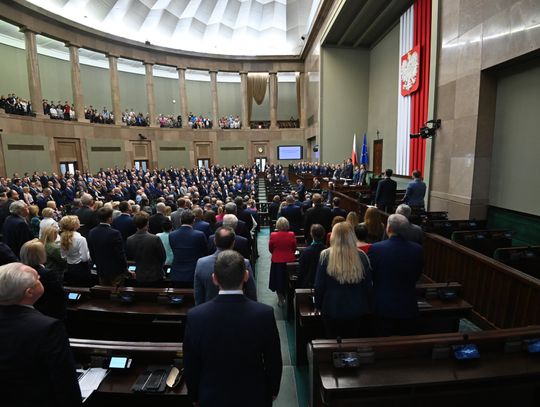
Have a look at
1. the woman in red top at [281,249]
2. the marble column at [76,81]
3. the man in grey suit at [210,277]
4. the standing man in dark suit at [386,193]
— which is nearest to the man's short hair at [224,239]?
A: the man in grey suit at [210,277]

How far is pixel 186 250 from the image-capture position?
10.8ft

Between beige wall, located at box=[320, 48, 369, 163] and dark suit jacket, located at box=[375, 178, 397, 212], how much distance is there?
35.1 ft

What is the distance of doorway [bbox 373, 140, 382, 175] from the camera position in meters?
14.7

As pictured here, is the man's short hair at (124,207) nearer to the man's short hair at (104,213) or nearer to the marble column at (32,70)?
the man's short hair at (104,213)

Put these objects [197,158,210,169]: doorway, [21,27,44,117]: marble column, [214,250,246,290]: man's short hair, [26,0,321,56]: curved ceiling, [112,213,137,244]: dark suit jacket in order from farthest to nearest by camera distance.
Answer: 1. [197,158,210,169]: doorway
2. [26,0,321,56]: curved ceiling
3. [21,27,44,117]: marble column
4. [112,213,137,244]: dark suit jacket
5. [214,250,246,290]: man's short hair

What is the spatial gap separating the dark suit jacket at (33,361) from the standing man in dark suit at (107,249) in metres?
2.09

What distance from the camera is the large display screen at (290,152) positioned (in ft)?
78.3

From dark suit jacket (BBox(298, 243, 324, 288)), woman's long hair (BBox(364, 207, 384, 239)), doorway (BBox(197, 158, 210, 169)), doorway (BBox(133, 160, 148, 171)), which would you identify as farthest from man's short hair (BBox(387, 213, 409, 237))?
doorway (BBox(197, 158, 210, 169))

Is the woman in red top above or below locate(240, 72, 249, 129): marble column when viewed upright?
below

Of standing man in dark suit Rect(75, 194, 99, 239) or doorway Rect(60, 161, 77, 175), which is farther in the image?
doorway Rect(60, 161, 77, 175)

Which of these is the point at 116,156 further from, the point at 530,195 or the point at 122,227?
the point at 530,195

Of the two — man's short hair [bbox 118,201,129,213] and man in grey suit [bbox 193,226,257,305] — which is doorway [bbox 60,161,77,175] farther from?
man in grey suit [bbox 193,226,257,305]

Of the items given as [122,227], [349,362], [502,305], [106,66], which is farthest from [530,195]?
[106,66]

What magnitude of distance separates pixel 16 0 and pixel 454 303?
19.2 metres
